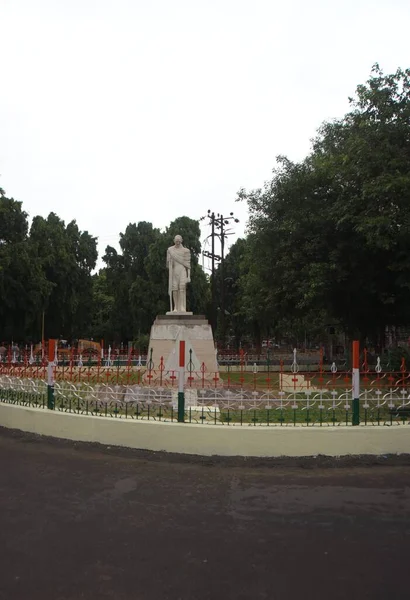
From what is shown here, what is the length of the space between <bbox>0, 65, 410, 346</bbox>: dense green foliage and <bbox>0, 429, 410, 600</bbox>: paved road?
27.3ft

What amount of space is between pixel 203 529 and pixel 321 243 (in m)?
12.0

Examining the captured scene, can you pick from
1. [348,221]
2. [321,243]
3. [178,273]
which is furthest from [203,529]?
[321,243]

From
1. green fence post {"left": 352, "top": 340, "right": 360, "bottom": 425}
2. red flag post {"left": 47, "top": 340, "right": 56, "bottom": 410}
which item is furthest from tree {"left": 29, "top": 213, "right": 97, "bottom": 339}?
green fence post {"left": 352, "top": 340, "right": 360, "bottom": 425}

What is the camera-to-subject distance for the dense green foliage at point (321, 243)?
40.1 feet

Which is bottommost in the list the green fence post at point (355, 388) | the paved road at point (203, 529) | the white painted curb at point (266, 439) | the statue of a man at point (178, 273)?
the paved road at point (203, 529)

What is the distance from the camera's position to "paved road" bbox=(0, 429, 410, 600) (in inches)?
111

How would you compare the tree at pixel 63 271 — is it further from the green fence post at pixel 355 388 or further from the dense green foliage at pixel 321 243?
the green fence post at pixel 355 388

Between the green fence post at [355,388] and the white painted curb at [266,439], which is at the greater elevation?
the green fence post at [355,388]

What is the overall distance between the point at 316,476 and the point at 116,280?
30.5 metres

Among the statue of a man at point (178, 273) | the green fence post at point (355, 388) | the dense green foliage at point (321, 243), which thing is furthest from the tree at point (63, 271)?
the green fence post at point (355, 388)

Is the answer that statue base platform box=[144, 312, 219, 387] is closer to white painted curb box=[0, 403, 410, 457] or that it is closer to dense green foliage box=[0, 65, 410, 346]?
dense green foliage box=[0, 65, 410, 346]

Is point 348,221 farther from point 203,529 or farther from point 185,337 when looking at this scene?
point 203,529

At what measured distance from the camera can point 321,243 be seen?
14.5m

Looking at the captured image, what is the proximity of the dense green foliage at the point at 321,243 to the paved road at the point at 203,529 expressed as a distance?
27.3ft
